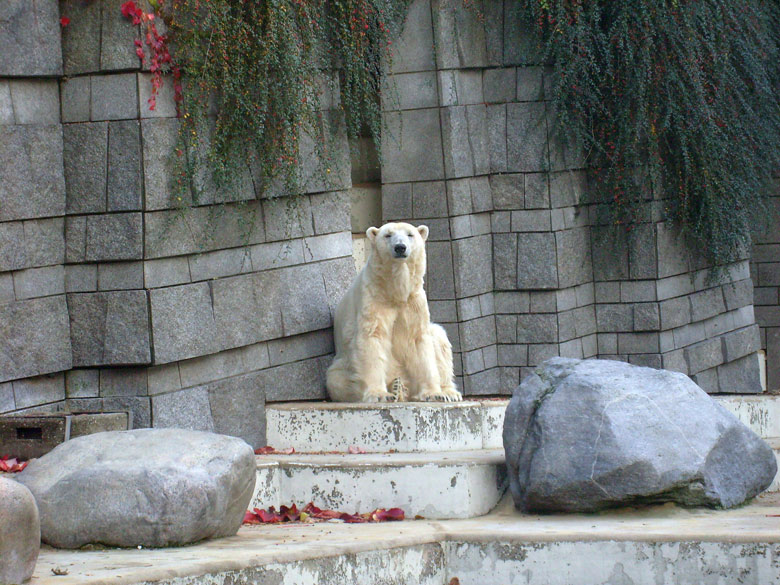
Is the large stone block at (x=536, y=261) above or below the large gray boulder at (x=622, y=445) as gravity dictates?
above

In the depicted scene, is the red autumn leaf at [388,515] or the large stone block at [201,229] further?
the large stone block at [201,229]

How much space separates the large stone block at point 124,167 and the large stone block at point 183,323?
428mm

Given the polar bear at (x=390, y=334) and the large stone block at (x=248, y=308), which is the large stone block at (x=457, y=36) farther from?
the large stone block at (x=248, y=308)

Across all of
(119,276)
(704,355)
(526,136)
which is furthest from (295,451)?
(704,355)

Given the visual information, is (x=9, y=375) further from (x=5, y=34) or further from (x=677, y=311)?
(x=677, y=311)

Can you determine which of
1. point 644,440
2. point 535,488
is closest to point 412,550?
point 535,488

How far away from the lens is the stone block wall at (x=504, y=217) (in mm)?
7180

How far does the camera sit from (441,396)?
6320 mm

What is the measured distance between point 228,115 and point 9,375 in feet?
5.20

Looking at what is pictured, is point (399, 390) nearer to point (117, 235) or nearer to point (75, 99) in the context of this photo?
point (117, 235)

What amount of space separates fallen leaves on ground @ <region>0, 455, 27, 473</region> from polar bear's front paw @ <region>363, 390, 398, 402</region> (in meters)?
1.93

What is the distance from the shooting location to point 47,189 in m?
5.28

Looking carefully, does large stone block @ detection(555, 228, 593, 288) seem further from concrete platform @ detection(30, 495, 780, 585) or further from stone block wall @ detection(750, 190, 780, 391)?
stone block wall @ detection(750, 190, 780, 391)

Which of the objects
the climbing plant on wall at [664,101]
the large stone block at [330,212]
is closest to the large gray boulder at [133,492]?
the large stone block at [330,212]
